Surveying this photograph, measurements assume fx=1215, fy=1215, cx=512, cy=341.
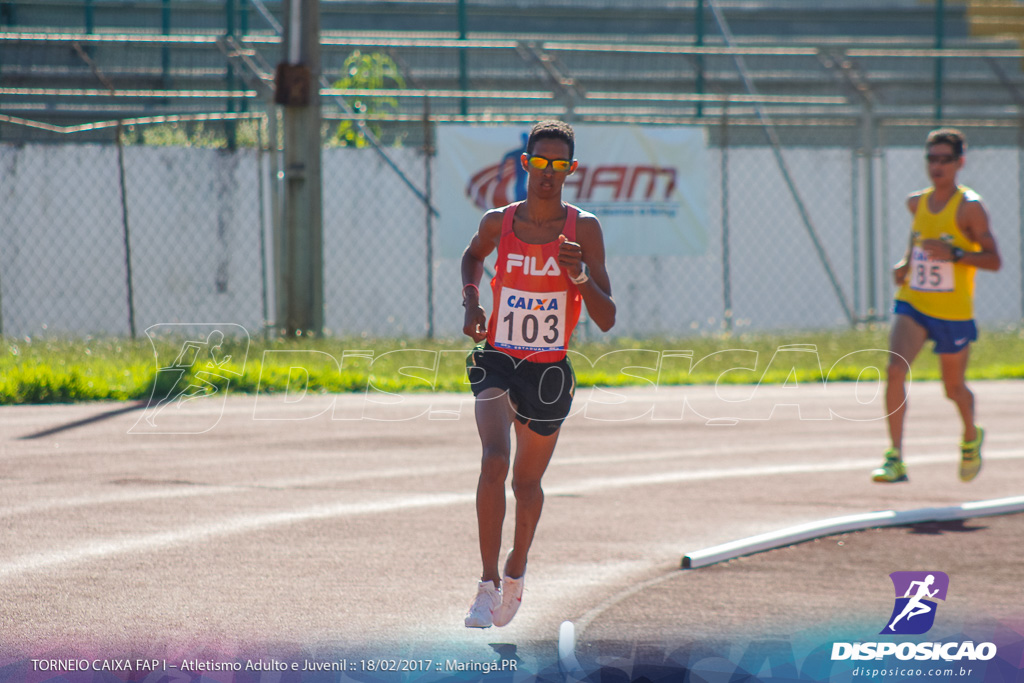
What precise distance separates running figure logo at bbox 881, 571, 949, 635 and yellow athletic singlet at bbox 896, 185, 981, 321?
9.27 feet

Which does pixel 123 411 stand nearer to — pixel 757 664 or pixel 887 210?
pixel 757 664

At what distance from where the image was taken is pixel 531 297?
490 cm

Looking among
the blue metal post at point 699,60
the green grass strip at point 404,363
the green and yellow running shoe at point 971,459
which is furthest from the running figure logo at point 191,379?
the blue metal post at point 699,60

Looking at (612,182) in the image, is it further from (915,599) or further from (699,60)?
(915,599)

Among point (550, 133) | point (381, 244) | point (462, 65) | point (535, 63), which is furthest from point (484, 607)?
point (462, 65)

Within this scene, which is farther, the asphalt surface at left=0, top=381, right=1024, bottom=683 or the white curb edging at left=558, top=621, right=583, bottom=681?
the asphalt surface at left=0, top=381, right=1024, bottom=683

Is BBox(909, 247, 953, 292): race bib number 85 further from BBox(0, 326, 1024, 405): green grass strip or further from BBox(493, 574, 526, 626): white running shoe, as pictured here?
BBox(0, 326, 1024, 405): green grass strip

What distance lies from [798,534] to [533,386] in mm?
2364

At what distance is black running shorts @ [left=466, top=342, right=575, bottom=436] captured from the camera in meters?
4.93

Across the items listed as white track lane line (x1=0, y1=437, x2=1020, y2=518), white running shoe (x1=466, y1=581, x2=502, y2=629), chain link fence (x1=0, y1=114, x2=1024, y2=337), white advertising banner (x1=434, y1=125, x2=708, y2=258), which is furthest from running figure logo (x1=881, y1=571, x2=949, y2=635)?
chain link fence (x1=0, y1=114, x2=1024, y2=337)

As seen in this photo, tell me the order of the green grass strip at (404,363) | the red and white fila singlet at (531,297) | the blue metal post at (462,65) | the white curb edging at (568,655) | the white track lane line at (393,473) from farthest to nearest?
1. the blue metal post at (462,65)
2. the green grass strip at (404,363)
3. the white track lane line at (393,473)
4. the red and white fila singlet at (531,297)
5. the white curb edging at (568,655)

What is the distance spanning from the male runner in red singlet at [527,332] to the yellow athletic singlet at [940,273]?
417cm

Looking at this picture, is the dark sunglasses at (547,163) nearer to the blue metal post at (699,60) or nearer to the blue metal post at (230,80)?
the blue metal post at (230,80)

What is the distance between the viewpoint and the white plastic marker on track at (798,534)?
4.77 metres
